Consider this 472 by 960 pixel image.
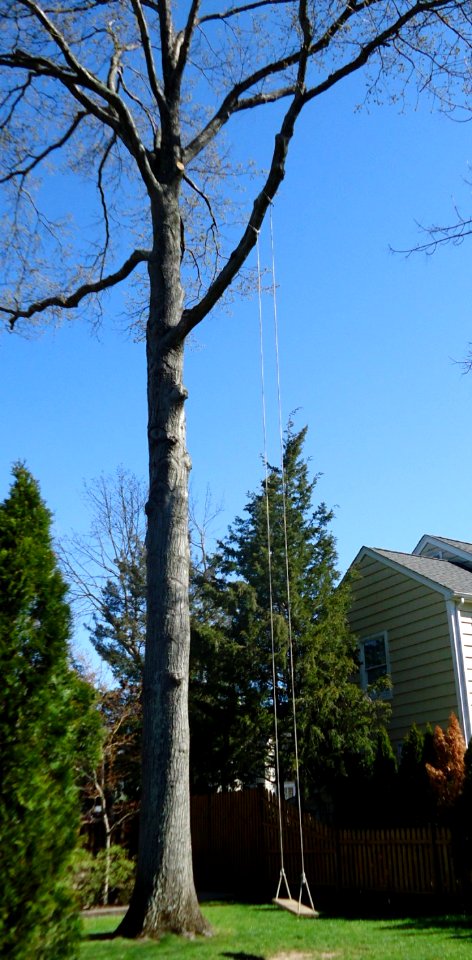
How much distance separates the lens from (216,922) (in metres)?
8.25

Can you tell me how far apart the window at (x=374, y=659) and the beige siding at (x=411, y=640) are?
16cm

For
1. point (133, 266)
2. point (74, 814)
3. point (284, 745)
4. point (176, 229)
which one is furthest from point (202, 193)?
point (74, 814)

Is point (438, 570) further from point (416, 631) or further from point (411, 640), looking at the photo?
point (411, 640)

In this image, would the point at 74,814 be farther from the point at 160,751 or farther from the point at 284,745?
the point at 284,745

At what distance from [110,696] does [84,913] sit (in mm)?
3940

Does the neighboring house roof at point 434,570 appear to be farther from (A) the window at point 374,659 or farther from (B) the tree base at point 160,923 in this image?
(B) the tree base at point 160,923

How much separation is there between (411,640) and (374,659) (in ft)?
4.52

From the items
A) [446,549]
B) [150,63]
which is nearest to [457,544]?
[446,549]

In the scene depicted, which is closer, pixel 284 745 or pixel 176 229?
pixel 176 229

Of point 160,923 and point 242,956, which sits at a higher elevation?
point 160,923

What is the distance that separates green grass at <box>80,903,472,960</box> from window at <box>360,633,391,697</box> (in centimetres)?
747

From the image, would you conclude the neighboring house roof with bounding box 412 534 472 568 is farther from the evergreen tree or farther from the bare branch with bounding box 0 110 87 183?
the bare branch with bounding box 0 110 87 183

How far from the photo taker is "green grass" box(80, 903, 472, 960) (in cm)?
621

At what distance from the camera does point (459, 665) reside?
14109 mm
